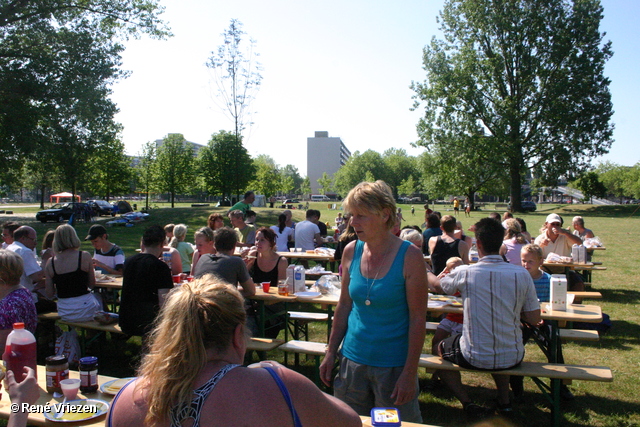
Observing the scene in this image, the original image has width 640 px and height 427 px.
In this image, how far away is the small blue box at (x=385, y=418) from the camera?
2068mm

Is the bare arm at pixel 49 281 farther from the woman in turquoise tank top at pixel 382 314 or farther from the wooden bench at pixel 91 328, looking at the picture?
the woman in turquoise tank top at pixel 382 314

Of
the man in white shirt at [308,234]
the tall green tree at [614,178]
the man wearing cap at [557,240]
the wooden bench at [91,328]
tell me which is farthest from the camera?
the tall green tree at [614,178]

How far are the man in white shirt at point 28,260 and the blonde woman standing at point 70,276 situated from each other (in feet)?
2.38

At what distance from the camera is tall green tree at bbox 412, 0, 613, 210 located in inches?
1319

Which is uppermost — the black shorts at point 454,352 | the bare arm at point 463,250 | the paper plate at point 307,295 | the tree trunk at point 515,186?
the tree trunk at point 515,186

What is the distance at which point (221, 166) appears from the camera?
49.9 m

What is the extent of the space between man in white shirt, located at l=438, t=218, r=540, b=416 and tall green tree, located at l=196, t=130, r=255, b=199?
45.1m

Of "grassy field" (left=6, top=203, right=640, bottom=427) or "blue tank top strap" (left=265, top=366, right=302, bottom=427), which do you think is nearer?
"blue tank top strap" (left=265, top=366, right=302, bottom=427)

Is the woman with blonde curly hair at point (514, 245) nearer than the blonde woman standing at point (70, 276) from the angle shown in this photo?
No

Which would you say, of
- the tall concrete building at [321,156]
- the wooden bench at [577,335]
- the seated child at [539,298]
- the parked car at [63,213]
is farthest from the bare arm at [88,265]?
the tall concrete building at [321,156]

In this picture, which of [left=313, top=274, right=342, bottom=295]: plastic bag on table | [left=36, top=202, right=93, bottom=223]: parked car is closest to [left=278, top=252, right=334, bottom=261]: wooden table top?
[left=313, top=274, right=342, bottom=295]: plastic bag on table

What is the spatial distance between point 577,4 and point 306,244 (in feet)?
113

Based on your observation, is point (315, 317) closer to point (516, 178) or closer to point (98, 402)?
point (98, 402)

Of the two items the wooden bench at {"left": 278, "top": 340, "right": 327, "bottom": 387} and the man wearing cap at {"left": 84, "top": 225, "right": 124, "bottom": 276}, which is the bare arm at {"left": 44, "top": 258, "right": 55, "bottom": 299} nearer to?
the man wearing cap at {"left": 84, "top": 225, "right": 124, "bottom": 276}
